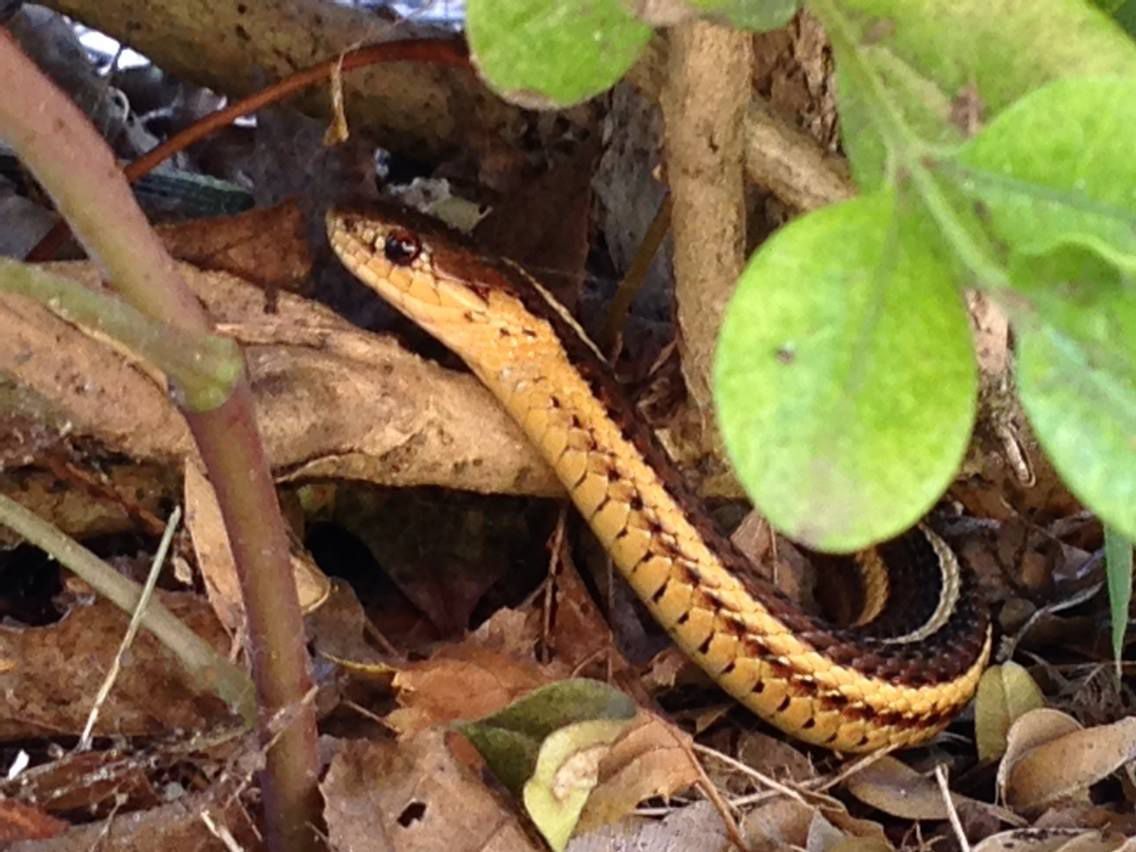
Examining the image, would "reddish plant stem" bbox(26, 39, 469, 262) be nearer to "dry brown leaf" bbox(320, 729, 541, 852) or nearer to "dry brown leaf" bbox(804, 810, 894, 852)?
"dry brown leaf" bbox(320, 729, 541, 852)

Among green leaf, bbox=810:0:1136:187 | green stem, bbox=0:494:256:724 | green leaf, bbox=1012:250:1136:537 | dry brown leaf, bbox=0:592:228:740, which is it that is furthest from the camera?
dry brown leaf, bbox=0:592:228:740

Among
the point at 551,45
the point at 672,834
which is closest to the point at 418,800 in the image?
the point at 672,834

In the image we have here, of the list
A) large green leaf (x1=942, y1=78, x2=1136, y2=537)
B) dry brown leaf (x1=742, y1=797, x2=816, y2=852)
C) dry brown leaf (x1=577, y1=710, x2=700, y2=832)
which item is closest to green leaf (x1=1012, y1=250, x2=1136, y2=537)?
large green leaf (x1=942, y1=78, x2=1136, y2=537)

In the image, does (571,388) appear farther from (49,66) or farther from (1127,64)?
(49,66)

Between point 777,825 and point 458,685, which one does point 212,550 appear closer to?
point 458,685

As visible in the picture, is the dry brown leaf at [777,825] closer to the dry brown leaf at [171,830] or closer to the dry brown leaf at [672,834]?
the dry brown leaf at [672,834]

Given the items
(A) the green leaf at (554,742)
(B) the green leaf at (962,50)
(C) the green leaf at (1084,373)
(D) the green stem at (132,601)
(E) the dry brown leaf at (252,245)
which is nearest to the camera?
(C) the green leaf at (1084,373)

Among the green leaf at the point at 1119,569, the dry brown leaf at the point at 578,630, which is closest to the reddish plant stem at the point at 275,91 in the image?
the dry brown leaf at the point at 578,630
